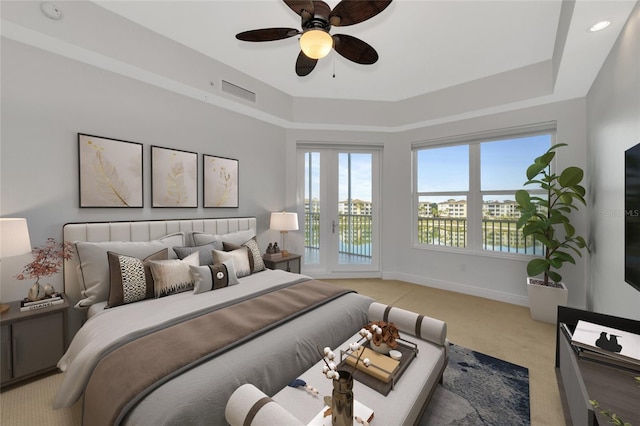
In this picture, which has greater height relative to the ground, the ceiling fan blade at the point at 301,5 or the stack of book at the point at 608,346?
the ceiling fan blade at the point at 301,5

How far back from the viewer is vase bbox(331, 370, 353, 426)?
A: 3.41ft

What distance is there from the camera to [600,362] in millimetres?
1369

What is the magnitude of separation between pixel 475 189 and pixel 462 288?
1.54 metres

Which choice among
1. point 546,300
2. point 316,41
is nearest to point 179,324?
point 316,41

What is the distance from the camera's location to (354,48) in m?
1.98

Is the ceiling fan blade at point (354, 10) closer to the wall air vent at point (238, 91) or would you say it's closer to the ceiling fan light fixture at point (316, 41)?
the ceiling fan light fixture at point (316, 41)

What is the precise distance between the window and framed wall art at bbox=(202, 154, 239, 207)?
9.95ft

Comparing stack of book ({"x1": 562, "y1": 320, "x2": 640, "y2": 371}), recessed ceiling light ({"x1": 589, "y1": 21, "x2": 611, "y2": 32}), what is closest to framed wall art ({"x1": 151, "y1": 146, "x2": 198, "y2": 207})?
stack of book ({"x1": 562, "y1": 320, "x2": 640, "y2": 371})

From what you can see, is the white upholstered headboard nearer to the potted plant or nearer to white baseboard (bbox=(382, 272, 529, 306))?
white baseboard (bbox=(382, 272, 529, 306))

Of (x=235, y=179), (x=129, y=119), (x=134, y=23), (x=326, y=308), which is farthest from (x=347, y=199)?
(x=134, y=23)

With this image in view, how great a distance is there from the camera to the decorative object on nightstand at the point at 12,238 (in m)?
1.75

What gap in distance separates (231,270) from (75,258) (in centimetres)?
134

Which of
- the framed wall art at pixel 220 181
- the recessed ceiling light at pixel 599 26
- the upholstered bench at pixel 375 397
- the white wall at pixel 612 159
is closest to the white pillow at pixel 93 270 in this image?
the framed wall art at pixel 220 181

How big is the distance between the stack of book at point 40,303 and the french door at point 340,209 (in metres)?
3.19
